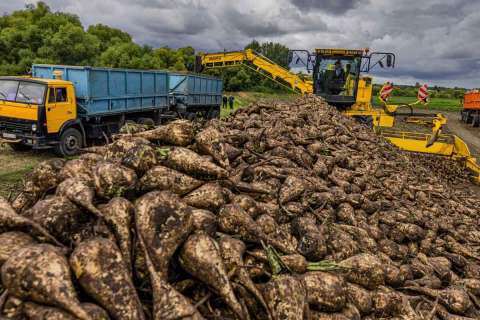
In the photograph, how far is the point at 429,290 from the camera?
3.68 m

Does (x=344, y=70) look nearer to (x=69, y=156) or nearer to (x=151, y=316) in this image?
(x=69, y=156)

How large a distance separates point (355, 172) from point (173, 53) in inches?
1345

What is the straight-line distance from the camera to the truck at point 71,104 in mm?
9586

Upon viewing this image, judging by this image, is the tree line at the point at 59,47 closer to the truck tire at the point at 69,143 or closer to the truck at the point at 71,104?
the truck at the point at 71,104

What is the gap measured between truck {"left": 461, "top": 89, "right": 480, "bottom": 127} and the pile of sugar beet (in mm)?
31629

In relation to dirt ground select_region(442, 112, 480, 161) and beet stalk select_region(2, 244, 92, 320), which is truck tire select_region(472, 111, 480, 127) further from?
beet stalk select_region(2, 244, 92, 320)

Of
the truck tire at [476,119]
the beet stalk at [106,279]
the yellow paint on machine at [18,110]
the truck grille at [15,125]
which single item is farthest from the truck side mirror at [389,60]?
the truck tire at [476,119]

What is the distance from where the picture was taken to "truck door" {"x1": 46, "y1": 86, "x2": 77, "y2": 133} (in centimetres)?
971

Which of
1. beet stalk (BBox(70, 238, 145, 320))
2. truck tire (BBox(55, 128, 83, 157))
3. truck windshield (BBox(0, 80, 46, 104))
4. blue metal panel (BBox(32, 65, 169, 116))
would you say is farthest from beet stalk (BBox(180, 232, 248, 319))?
blue metal panel (BBox(32, 65, 169, 116))

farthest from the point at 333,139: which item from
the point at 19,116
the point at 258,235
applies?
the point at 19,116

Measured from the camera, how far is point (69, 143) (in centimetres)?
1044

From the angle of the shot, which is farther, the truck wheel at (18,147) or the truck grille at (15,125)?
the truck wheel at (18,147)

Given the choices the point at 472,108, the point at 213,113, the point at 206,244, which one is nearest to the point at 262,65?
the point at 213,113

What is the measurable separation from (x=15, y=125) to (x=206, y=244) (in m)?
9.77
